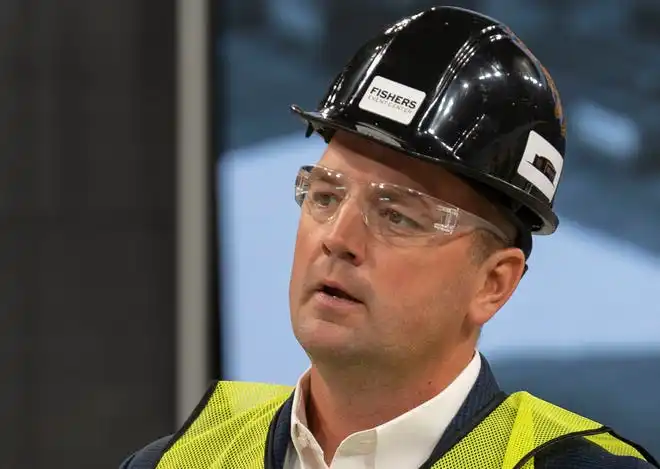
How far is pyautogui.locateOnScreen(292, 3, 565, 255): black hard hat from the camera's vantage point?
1139mm

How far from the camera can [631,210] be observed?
234cm

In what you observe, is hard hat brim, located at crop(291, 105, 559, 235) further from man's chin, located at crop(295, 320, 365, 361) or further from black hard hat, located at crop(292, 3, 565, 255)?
man's chin, located at crop(295, 320, 365, 361)

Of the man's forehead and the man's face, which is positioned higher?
the man's forehead

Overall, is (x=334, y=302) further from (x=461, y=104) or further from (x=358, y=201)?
(x=461, y=104)

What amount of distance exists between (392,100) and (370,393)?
322 millimetres

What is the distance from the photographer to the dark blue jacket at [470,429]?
3.68 feet

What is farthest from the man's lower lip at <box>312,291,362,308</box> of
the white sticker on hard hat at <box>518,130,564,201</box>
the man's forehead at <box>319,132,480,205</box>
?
the white sticker on hard hat at <box>518,130,564,201</box>

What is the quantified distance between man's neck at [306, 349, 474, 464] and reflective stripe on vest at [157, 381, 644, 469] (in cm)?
7
